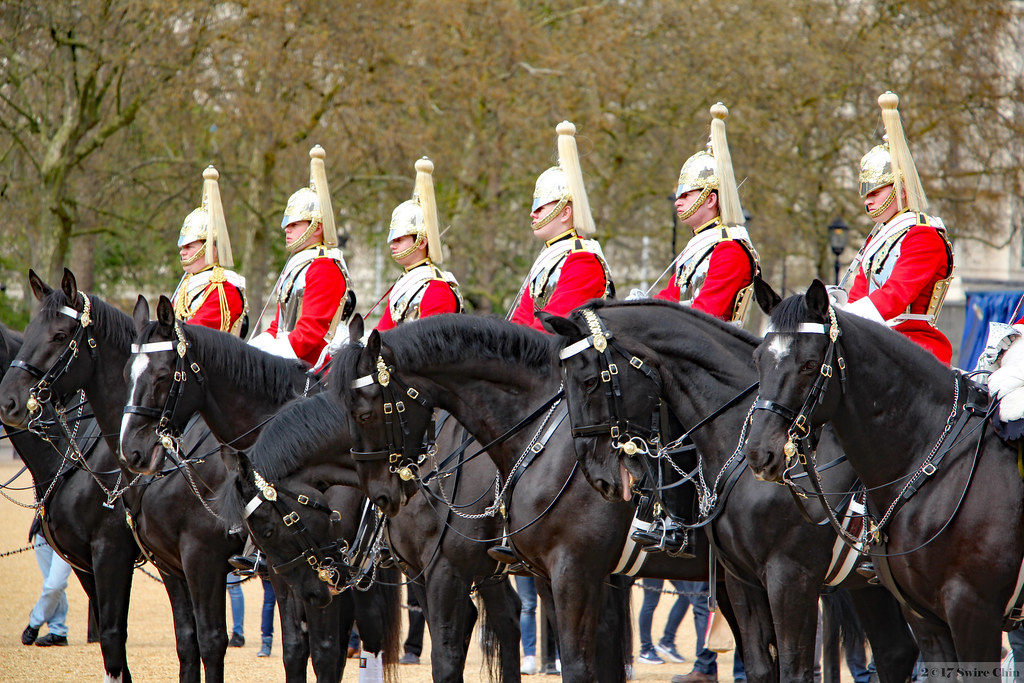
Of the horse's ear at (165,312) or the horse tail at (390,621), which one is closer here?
the horse's ear at (165,312)

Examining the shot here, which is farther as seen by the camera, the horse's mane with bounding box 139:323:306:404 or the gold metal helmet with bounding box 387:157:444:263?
the gold metal helmet with bounding box 387:157:444:263

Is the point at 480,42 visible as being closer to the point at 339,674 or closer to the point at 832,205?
the point at 832,205

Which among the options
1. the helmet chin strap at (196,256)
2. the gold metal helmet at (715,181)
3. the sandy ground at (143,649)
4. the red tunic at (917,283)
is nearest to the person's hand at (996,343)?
the red tunic at (917,283)

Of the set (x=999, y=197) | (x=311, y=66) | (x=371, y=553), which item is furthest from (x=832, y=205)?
(x=371, y=553)

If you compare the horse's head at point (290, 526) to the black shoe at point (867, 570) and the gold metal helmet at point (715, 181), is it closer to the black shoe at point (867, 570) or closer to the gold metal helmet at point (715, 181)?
the gold metal helmet at point (715, 181)

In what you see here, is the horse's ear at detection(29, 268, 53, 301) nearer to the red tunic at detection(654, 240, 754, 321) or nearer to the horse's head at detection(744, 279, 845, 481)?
the red tunic at detection(654, 240, 754, 321)

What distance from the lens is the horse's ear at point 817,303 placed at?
13.8 feet

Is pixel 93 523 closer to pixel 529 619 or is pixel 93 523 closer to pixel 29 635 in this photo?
pixel 29 635

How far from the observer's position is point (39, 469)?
7.47 meters

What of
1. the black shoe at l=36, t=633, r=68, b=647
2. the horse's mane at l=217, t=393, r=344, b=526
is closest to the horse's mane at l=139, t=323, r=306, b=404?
the horse's mane at l=217, t=393, r=344, b=526

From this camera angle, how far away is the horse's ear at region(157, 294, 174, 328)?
6.09m

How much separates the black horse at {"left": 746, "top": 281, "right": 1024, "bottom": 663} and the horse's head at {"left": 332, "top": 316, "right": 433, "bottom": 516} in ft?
5.18

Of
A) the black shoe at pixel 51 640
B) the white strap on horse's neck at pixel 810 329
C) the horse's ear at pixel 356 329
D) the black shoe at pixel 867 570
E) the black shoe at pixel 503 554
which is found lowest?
the black shoe at pixel 51 640

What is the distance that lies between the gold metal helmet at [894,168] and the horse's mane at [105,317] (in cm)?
399
